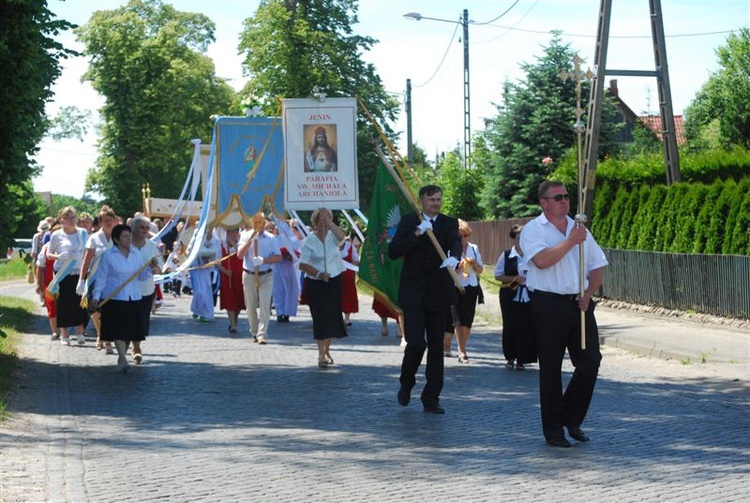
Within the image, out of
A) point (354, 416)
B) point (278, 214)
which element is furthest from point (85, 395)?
point (278, 214)

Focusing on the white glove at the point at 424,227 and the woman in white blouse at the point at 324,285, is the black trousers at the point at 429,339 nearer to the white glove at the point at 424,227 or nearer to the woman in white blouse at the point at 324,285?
the white glove at the point at 424,227

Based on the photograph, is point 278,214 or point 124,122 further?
point 124,122

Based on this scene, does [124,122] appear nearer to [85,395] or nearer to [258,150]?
[258,150]

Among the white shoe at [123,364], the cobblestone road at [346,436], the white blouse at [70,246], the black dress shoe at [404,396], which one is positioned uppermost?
the white blouse at [70,246]

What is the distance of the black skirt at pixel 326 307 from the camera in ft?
48.6

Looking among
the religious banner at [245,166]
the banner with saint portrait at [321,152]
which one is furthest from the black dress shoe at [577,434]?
the religious banner at [245,166]

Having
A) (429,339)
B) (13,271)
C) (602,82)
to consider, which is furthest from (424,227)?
(13,271)

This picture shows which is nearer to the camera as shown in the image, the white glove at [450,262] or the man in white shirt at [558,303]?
the man in white shirt at [558,303]

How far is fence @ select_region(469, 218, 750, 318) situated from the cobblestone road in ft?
13.9

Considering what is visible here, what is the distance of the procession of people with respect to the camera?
914 centimetres

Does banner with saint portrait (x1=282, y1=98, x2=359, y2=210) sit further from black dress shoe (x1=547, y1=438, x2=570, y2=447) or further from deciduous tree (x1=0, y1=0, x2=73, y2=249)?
black dress shoe (x1=547, y1=438, x2=570, y2=447)

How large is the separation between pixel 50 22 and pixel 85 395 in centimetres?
377

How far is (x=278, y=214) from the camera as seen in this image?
1998cm

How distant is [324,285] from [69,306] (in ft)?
14.4
